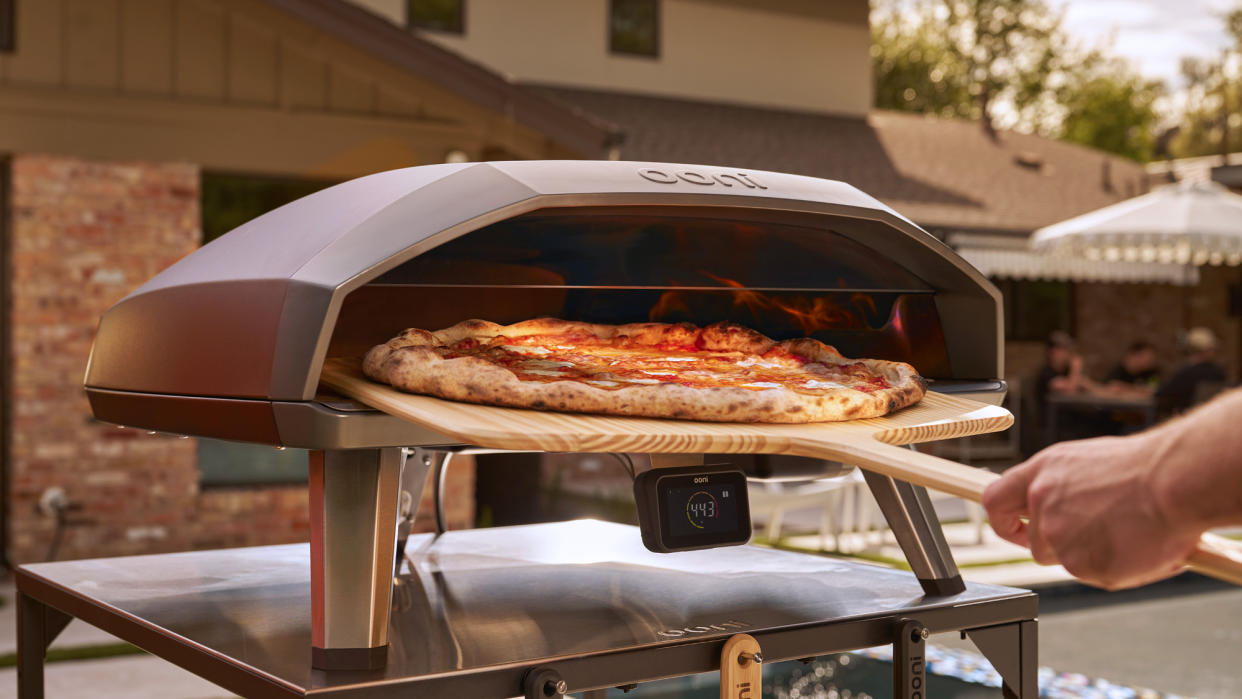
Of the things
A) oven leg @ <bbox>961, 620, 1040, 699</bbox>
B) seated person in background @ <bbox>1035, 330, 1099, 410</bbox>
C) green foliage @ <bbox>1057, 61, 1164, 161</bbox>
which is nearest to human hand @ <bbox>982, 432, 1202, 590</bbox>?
oven leg @ <bbox>961, 620, 1040, 699</bbox>

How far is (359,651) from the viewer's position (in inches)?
57.6

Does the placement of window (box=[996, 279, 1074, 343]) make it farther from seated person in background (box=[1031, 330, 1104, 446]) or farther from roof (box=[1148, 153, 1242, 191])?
seated person in background (box=[1031, 330, 1104, 446])

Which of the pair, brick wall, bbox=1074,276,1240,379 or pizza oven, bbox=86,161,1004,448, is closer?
pizza oven, bbox=86,161,1004,448

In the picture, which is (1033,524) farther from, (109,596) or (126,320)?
(109,596)

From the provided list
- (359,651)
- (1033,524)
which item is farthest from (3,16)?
(1033,524)

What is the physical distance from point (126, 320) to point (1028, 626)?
1.48 metres

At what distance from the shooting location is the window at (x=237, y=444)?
7340 millimetres

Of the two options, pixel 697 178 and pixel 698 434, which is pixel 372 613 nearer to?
pixel 698 434

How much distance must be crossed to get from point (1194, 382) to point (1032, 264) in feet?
12.2

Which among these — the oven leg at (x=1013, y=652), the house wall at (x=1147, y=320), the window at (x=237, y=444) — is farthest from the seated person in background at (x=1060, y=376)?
the oven leg at (x=1013, y=652)

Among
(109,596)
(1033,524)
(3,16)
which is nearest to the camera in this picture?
(1033,524)

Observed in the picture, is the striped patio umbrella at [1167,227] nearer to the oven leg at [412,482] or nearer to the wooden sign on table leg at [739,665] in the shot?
the oven leg at [412,482]

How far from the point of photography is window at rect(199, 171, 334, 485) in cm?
734

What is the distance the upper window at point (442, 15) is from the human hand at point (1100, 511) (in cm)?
1158
